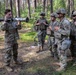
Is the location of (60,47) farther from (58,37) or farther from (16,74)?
(16,74)

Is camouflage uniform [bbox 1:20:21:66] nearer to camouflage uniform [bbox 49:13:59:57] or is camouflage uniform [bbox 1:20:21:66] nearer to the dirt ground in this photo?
the dirt ground

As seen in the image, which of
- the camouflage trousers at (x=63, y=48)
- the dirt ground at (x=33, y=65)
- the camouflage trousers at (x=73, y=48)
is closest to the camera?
the camouflage trousers at (x=63, y=48)

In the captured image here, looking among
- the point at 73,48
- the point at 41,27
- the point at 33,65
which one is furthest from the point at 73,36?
the point at 41,27

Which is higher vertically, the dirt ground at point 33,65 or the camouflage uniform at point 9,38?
the camouflage uniform at point 9,38

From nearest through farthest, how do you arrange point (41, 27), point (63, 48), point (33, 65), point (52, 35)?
1. point (63, 48)
2. point (33, 65)
3. point (52, 35)
4. point (41, 27)

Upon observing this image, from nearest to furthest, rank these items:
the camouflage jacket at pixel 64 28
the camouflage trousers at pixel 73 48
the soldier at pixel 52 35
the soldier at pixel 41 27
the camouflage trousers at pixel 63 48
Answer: the camouflage jacket at pixel 64 28
the camouflage trousers at pixel 63 48
the camouflage trousers at pixel 73 48
the soldier at pixel 52 35
the soldier at pixel 41 27

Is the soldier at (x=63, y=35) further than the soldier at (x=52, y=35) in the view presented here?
No

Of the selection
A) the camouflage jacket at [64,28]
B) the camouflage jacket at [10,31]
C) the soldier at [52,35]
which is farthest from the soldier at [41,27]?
the camouflage jacket at [64,28]

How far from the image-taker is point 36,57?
9969 millimetres

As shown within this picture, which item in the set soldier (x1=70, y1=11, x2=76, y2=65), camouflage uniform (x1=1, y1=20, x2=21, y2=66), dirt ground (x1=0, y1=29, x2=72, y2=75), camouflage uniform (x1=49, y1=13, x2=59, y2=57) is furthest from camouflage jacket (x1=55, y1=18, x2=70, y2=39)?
camouflage uniform (x1=1, y1=20, x2=21, y2=66)

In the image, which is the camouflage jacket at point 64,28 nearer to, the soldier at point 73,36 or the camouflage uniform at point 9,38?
the soldier at point 73,36

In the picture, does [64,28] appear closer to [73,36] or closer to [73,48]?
[73,36]

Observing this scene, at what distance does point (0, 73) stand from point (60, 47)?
7.80 feet

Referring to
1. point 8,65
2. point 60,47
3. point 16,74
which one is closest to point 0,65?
point 8,65
